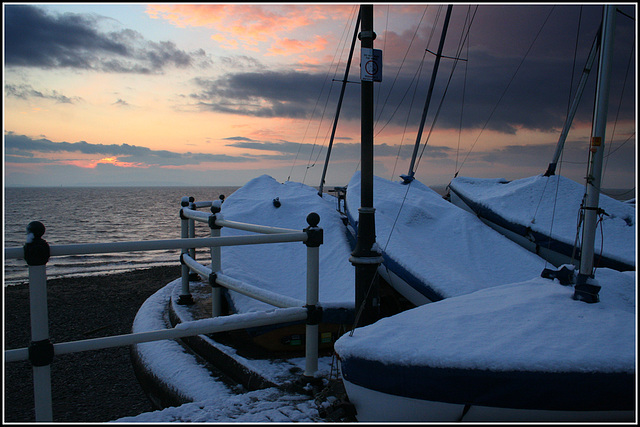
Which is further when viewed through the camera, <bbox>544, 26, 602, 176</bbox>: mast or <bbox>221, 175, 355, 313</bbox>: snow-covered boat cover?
<bbox>544, 26, 602, 176</bbox>: mast

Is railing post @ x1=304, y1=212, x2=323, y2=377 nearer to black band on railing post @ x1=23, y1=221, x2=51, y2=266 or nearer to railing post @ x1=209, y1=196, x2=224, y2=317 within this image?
railing post @ x1=209, y1=196, x2=224, y2=317

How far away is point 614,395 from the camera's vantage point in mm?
1992

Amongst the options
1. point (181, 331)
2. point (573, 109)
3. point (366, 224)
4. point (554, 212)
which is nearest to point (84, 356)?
point (181, 331)

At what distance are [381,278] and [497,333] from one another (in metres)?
2.67

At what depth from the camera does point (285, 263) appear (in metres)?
5.34

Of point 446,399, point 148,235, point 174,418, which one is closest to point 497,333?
point 446,399

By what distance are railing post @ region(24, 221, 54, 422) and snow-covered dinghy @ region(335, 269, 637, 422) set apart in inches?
62.8

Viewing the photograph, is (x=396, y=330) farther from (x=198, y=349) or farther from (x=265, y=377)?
(x=198, y=349)

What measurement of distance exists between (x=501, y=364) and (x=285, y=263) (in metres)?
3.57

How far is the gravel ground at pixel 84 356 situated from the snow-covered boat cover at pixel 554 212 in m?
5.38

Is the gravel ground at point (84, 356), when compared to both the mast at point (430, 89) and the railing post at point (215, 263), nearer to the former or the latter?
the railing post at point (215, 263)

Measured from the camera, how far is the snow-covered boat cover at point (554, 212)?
5262 mm

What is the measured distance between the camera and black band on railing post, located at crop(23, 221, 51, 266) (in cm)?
209

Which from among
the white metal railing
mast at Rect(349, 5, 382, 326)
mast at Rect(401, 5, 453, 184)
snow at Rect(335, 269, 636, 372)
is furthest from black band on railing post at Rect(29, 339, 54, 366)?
mast at Rect(401, 5, 453, 184)
